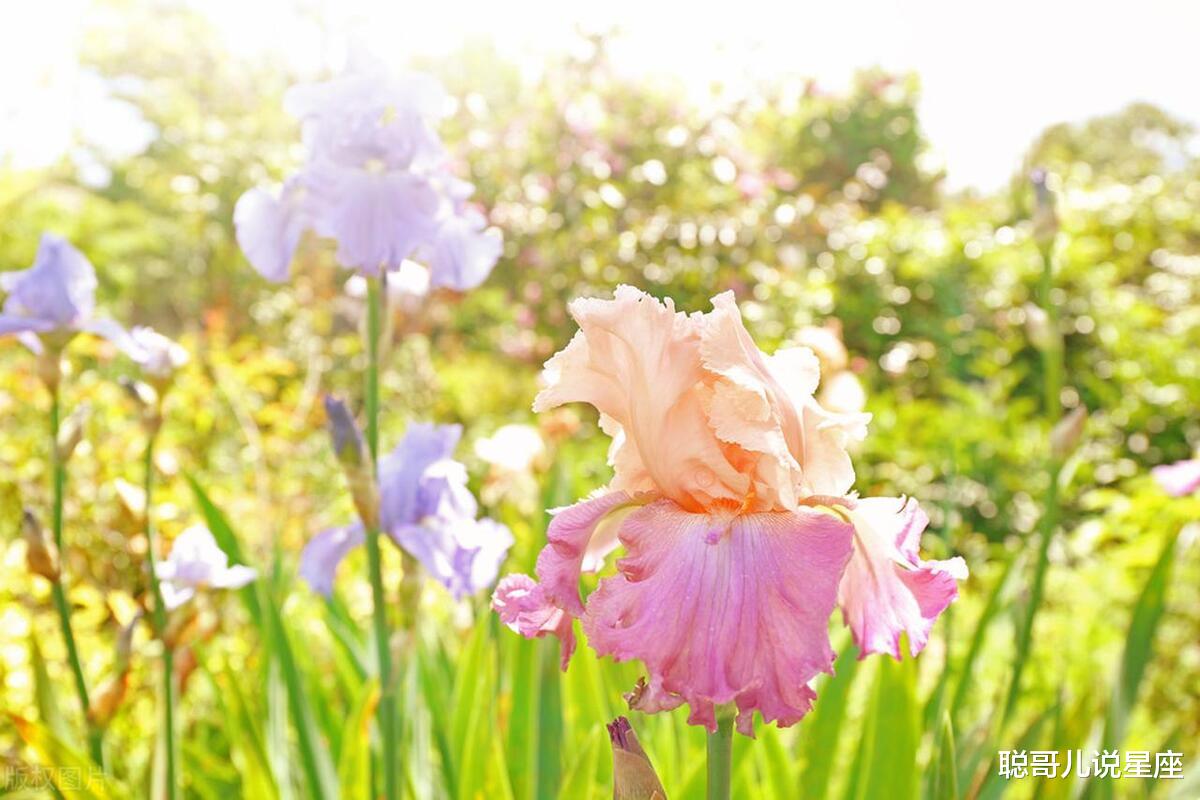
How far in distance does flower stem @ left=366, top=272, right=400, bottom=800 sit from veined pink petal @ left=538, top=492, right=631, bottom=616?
40 centimetres

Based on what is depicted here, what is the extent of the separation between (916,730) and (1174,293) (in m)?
5.03

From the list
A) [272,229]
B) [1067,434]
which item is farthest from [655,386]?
[1067,434]

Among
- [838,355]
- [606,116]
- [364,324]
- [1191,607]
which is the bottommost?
[1191,607]

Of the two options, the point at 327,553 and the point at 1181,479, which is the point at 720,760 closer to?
the point at 327,553

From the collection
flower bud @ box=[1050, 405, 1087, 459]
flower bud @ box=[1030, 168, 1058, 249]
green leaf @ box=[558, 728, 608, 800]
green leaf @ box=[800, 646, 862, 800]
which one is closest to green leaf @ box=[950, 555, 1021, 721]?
green leaf @ box=[800, 646, 862, 800]

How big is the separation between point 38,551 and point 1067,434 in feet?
4.45

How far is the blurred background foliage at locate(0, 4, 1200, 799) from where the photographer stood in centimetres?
142

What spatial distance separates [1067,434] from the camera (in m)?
1.38

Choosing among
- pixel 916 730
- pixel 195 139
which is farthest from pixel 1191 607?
pixel 195 139

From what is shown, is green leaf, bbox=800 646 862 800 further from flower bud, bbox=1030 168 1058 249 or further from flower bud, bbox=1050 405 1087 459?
flower bud, bbox=1030 168 1058 249

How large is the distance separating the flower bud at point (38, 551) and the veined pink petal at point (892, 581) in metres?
0.94

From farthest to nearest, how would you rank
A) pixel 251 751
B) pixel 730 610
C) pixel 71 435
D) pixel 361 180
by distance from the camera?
1. pixel 251 751
2. pixel 71 435
3. pixel 361 180
4. pixel 730 610

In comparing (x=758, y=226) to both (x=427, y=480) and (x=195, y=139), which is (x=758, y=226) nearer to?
(x=427, y=480)

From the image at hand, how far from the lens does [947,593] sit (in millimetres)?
594
